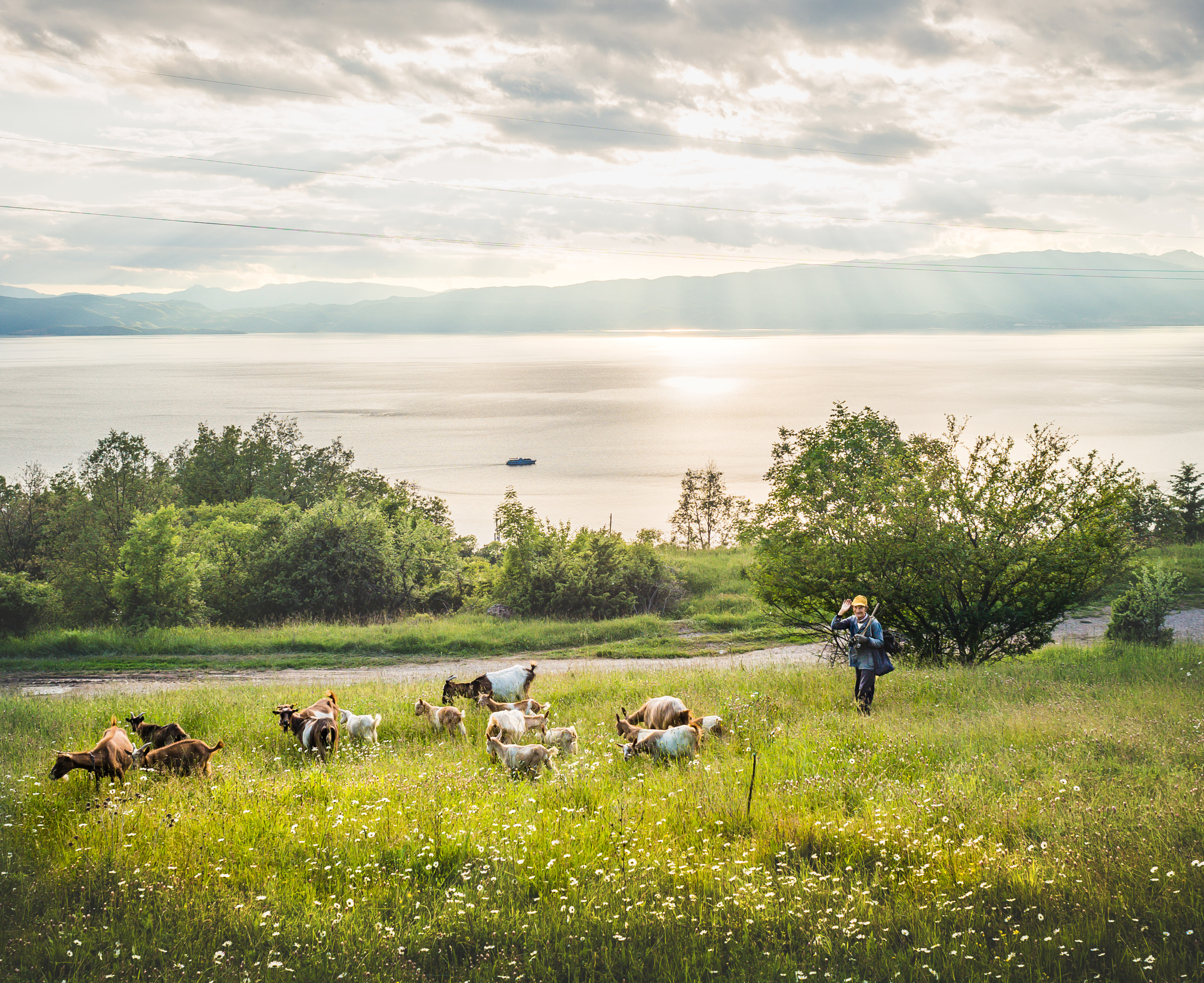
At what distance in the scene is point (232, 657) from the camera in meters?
26.1

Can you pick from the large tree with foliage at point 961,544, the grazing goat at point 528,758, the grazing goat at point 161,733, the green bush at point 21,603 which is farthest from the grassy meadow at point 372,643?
the grazing goat at point 528,758

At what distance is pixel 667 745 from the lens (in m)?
10.2

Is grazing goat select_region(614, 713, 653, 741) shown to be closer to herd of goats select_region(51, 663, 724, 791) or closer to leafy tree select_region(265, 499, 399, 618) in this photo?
herd of goats select_region(51, 663, 724, 791)

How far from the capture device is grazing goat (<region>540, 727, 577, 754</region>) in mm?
10492

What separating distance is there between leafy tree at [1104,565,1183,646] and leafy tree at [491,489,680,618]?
17.3 m

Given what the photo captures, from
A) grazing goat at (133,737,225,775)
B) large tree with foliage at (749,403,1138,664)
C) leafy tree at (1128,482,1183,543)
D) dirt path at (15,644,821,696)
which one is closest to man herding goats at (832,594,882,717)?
large tree with foliage at (749,403,1138,664)

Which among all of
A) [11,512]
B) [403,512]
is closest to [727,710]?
[403,512]

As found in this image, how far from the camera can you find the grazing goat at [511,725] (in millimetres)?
10875

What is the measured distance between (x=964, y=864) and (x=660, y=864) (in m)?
2.57

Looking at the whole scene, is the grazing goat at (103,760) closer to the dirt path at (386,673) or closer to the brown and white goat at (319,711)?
the brown and white goat at (319,711)

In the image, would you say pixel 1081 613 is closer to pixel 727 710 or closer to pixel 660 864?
pixel 727 710

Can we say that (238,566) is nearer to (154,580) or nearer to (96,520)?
(154,580)

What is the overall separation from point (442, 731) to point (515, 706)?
1.18 meters

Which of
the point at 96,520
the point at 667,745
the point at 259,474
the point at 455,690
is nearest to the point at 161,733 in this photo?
the point at 455,690
